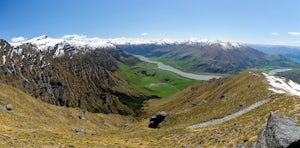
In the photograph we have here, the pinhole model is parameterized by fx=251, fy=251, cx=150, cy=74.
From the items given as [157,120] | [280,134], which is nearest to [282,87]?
[157,120]

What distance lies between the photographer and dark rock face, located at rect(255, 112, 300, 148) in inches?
817

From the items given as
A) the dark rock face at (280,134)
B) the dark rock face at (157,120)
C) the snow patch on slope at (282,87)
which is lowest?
the dark rock face at (157,120)

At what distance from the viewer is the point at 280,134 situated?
867 inches

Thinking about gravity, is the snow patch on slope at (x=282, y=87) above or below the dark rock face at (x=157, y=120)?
above

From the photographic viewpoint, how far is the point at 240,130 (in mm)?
37750

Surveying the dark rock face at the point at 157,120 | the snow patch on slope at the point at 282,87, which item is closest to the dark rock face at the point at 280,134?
the snow patch on slope at the point at 282,87

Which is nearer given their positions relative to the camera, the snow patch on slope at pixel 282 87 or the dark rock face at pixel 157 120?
the snow patch on slope at pixel 282 87

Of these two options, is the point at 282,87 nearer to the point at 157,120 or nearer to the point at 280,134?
the point at 157,120

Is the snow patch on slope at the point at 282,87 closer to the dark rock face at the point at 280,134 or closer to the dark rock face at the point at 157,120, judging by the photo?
the dark rock face at the point at 157,120

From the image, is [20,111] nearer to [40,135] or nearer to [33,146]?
[40,135]

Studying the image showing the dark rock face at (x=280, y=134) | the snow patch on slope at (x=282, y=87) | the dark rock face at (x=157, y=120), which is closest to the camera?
the dark rock face at (x=280, y=134)

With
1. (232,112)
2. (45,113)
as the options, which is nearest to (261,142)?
→ (232,112)

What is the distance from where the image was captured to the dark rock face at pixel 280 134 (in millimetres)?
20753

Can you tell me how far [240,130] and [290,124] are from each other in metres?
15.0
